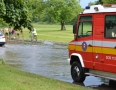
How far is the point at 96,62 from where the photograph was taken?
1230cm

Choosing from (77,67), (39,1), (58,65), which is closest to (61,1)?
(39,1)

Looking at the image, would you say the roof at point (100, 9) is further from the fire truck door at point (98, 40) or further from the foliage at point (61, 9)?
the foliage at point (61, 9)

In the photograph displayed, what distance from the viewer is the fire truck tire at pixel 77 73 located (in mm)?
13195

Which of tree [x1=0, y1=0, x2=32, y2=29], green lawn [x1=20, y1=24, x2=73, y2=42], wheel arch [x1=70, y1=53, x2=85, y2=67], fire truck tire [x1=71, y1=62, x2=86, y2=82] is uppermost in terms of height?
tree [x1=0, y1=0, x2=32, y2=29]

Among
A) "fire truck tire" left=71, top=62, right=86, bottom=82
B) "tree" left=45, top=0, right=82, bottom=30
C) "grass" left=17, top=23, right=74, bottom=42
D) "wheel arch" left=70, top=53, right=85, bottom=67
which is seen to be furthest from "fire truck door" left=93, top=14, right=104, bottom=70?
"tree" left=45, top=0, right=82, bottom=30

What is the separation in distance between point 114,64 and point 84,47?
1718mm

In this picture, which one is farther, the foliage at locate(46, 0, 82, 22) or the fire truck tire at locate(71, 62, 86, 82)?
the foliage at locate(46, 0, 82, 22)

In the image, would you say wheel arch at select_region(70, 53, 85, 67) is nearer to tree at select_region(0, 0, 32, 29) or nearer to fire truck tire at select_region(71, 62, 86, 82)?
fire truck tire at select_region(71, 62, 86, 82)

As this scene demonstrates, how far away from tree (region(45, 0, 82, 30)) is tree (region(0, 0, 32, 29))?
5606 centimetres

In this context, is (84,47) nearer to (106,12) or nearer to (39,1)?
(106,12)

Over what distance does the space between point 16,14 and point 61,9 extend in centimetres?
5807

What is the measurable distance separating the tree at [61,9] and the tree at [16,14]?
56.1 meters

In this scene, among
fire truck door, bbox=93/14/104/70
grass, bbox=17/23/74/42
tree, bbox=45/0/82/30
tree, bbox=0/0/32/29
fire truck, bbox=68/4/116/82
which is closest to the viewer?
fire truck, bbox=68/4/116/82

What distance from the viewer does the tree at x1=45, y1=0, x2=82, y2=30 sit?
7094cm
